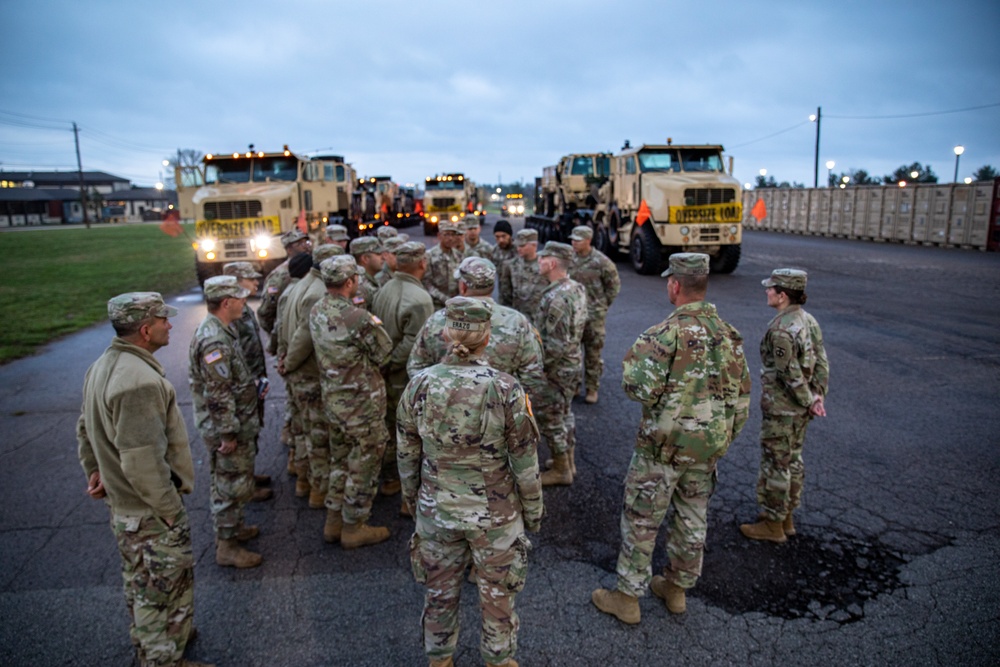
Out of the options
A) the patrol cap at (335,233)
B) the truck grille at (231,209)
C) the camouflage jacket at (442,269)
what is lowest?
the camouflage jacket at (442,269)

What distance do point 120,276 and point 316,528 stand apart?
16.7 metres

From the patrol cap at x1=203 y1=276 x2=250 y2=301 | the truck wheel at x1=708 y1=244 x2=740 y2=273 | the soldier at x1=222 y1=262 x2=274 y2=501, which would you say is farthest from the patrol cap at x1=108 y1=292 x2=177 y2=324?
the truck wheel at x1=708 y1=244 x2=740 y2=273

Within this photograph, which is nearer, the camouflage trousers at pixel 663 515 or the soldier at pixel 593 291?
the camouflage trousers at pixel 663 515

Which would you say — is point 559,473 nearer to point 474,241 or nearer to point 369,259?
point 369,259

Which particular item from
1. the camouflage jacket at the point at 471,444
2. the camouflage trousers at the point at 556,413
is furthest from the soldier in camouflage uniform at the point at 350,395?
the camouflage jacket at the point at 471,444

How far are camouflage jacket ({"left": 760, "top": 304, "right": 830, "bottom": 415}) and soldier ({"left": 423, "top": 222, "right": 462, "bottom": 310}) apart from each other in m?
3.52

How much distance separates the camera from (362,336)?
3.89m

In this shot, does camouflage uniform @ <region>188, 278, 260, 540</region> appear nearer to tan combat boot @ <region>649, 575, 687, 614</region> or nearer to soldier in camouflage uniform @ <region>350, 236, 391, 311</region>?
soldier in camouflage uniform @ <region>350, 236, 391, 311</region>

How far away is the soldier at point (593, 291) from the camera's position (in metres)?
6.54

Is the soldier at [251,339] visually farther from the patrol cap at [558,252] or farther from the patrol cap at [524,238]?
the patrol cap at [524,238]

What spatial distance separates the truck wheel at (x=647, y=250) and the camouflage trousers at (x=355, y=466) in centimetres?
1192

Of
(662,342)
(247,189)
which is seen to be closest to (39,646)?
(662,342)

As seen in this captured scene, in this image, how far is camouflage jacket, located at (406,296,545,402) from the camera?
3447 mm

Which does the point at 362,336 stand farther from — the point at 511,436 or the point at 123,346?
the point at 511,436
